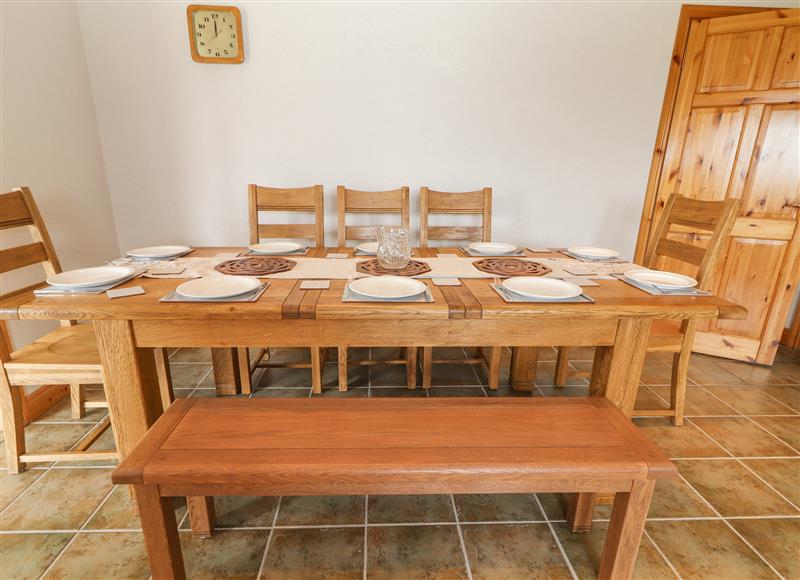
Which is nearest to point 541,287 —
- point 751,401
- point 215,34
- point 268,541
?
point 268,541

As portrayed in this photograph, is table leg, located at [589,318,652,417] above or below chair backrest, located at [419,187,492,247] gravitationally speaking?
below

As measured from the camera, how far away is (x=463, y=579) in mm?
1175

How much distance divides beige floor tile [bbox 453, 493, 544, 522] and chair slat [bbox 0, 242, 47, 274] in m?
1.79

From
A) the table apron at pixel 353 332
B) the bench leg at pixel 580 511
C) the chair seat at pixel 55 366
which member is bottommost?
the bench leg at pixel 580 511

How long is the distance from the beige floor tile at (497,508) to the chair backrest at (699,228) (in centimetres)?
104

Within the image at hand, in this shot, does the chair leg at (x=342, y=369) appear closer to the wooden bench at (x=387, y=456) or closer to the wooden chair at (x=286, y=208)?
the wooden chair at (x=286, y=208)

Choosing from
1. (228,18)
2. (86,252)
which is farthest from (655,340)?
(86,252)

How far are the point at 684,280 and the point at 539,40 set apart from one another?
5.84 ft

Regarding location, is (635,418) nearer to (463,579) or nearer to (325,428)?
(463,579)

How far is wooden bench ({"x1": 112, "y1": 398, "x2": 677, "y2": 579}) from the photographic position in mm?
910

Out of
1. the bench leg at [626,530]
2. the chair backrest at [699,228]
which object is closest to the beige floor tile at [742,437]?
the chair backrest at [699,228]

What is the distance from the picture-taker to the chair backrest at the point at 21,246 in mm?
1455

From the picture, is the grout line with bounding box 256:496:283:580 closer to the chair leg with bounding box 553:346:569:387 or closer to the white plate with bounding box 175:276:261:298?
the white plate with bounding box 175:276:261:298

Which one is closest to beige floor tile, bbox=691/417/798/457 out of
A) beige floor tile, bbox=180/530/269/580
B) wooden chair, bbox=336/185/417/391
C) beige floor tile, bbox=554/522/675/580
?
beige floor tile, bbox=554/522/675/580
